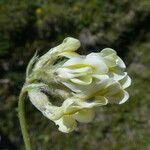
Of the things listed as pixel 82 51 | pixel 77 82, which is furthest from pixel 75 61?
pixel 82 51

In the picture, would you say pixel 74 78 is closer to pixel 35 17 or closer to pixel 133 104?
pixel 133 104

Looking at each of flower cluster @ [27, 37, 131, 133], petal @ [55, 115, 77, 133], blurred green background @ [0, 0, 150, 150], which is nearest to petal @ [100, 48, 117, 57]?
flower cluster @ [27, 37, 131, 133]

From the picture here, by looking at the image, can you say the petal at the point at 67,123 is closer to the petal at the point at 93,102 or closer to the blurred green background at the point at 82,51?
the petal at the point at 93,102

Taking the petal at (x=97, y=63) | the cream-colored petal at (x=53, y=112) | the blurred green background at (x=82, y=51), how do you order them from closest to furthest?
1. the petal at (x=97, y=63)
2. the cream-colored petal at (x=53, y=112)
3. the blurred green background at (x=82, y=51)

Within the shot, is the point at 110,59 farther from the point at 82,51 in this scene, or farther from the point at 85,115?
the point at 82,51

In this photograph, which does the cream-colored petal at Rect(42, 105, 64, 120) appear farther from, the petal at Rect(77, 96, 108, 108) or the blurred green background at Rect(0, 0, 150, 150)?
the blurred green background at Rect(0, 0, 150, 150)

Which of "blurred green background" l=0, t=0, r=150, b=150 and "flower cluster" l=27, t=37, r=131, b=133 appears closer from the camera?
"flower cluster" l=27, t=37, r=131, b=133

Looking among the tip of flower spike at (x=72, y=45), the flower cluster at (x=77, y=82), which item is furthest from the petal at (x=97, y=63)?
the tip of flower spike at (x=72, y=45)
